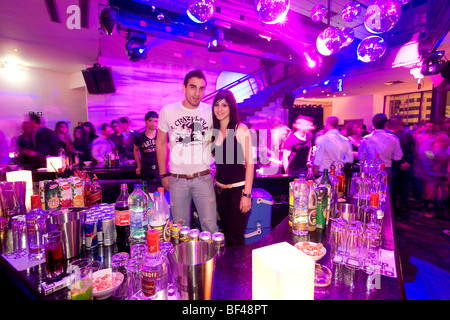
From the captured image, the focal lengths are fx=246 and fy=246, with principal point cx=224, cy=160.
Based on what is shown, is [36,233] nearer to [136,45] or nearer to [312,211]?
[312,211]

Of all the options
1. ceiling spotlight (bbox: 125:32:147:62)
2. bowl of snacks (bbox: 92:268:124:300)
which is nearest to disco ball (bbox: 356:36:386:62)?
ceiling spotlight (bbox: 125:32:147:62)

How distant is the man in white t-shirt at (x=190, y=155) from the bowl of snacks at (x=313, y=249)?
1127mm

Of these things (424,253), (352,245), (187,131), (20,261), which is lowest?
(424,253)

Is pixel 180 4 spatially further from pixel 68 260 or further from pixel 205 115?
pixel 68 260

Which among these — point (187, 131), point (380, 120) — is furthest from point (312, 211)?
point (380, 120)

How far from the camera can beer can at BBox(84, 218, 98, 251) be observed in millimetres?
1160

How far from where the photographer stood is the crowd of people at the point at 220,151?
2146mm

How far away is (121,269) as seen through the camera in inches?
39.0

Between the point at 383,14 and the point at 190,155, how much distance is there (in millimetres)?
2626

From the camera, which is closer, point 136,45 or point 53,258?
point 53,258

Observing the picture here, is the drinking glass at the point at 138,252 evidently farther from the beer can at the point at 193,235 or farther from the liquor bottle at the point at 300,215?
the liquor bottle at the point at 300,215

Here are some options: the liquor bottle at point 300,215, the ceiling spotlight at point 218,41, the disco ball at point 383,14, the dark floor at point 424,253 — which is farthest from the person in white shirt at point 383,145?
the liquor bottle at point 300,215

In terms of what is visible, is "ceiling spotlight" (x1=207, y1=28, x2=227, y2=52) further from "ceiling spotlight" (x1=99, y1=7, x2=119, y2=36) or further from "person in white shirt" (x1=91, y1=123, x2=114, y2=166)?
"person in white shirt" (x1=91, y1=123, x2=114, y2=166)

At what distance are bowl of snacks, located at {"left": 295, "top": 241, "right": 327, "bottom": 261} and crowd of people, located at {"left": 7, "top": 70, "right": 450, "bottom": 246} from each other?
600 millimetres
